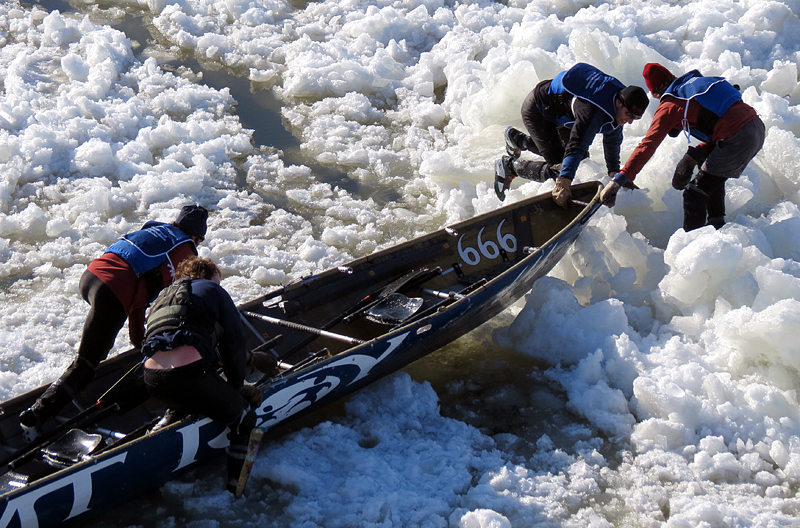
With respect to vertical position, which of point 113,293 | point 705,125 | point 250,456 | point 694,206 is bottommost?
point 250,456

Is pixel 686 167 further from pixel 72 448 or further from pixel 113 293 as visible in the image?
pixel 72 448

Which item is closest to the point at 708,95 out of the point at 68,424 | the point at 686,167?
the point at 686,167

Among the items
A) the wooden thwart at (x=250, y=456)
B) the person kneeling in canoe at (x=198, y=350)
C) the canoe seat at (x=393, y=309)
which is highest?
the person kneeling in canoe at (x=198, y=350)

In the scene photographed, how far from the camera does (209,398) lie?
4242 millimetres

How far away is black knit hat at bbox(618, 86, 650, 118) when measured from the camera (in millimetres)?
6414

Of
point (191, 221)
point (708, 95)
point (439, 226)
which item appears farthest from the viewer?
point (439, 226)

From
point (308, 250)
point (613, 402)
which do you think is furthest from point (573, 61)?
point (613, 402)

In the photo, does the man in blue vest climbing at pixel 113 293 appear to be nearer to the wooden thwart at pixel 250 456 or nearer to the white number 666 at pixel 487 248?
the wooden thwart at pixel 250 456

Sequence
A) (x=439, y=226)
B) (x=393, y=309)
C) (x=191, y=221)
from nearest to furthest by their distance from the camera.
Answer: (x=191, y=221) < (x=393, y=309) < (x=439, y=226)

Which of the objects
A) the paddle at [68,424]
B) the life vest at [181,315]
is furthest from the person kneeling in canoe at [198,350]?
the paddle at [68,424]

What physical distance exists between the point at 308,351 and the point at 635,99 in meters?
3.68

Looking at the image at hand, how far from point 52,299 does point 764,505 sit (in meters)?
Answer: 6.05

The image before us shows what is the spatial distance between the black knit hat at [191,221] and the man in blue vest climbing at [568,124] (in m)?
3.53

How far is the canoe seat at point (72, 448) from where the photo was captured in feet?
14.7
